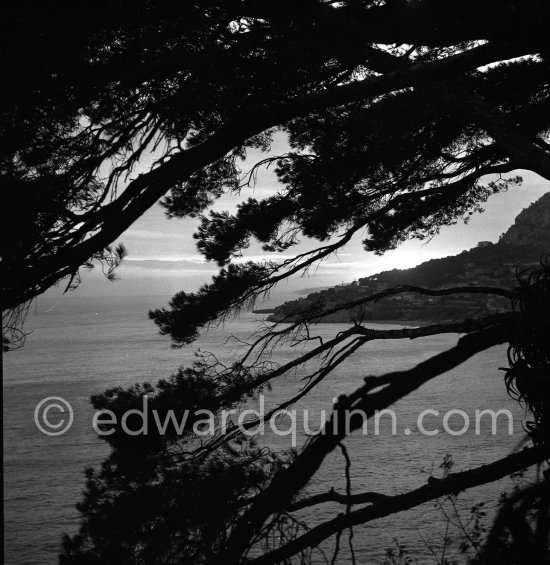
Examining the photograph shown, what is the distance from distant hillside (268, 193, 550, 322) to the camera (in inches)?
1864

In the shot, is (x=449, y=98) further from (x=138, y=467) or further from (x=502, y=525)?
(x=138, y=467)

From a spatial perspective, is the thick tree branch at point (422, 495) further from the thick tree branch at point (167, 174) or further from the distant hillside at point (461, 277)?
the distant hillside at point (461, 277)

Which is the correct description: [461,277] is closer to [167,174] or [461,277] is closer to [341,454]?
[341,454]

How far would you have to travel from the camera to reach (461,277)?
2034 inches

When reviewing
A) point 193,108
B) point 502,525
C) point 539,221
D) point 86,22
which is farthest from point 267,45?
point 539,221

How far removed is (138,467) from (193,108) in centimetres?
254

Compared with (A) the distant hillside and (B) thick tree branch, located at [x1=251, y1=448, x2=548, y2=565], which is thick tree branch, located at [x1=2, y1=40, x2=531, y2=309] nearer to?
(B) thick tree branch, located at [x1=251, y1=448, x2=548, y2=565]

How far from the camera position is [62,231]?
9.59ft

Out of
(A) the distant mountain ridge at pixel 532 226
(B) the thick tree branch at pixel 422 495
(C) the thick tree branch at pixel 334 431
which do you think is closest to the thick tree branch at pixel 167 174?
(C) the thick tree branch at pixel 334 431
